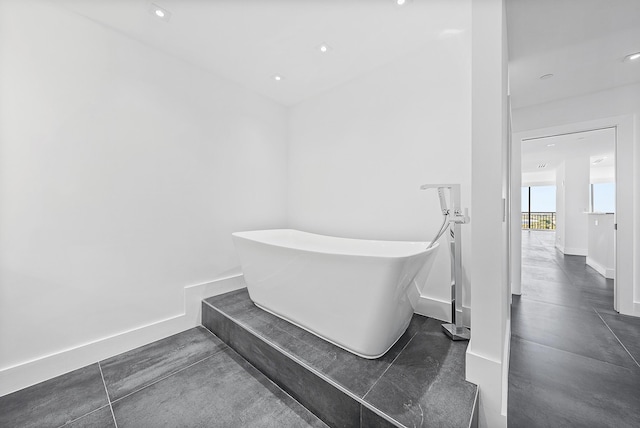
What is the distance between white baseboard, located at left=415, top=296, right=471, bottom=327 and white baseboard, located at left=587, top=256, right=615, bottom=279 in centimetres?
367

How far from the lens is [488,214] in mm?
1071

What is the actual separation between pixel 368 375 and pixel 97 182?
7.07ft

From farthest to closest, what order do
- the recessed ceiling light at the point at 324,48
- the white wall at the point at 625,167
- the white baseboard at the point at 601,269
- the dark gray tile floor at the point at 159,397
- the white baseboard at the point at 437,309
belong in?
1. the white baseboard at the point at 601,269
2. the white wall at the point at 625,167
3. the recessed ceiling light at the point at 324,48
4. the white baseboard at the point at 437,309
5. the dark gray tile floor at the point at 159,397

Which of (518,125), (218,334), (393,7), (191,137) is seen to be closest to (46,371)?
(218,334)

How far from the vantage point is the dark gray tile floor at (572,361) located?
1.22m

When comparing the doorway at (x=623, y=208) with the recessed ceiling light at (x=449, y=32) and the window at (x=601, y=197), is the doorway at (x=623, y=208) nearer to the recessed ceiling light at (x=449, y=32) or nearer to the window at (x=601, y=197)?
the recessed ceiling light at (x=449, y=32)

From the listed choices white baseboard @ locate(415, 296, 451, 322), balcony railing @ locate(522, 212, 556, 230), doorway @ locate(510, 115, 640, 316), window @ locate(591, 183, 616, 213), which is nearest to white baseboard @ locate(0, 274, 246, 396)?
white baseboard @ locate(415, 296, 451, 322)

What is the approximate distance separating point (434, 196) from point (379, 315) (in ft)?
3.57

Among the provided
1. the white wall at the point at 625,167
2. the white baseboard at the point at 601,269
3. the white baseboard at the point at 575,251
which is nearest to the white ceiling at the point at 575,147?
the white wall at the point at 625,167

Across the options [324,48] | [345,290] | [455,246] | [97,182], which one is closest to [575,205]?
[455,246]

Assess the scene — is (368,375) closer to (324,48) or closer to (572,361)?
(572,361)

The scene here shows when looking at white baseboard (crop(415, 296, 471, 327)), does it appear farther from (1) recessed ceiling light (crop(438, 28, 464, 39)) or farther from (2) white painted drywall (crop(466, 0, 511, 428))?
(1) recessed ceiling light (crop(438, 28, 464, 39))

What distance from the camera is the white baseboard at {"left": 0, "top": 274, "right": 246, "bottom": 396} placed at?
55.2 inches

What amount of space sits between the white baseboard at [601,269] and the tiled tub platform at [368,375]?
379 cm
